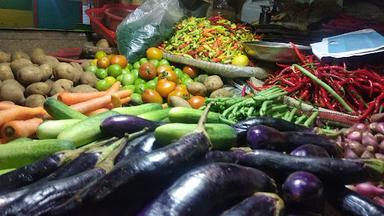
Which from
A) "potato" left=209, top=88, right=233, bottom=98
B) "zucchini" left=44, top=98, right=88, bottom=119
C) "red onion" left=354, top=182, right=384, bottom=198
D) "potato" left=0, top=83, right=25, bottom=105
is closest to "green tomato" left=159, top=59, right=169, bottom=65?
"potato" left=209, top=88, right=233, bottom=98

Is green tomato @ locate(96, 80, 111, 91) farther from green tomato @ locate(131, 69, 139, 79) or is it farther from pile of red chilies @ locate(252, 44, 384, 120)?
pile of red chilies @ locate(252, 44, 384, 120)

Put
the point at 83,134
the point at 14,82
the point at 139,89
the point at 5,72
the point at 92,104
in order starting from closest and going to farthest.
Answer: the point at 83,134 → the point at 92,104 → the point at 14,82 → the point at 5,72 → the point at 139,89

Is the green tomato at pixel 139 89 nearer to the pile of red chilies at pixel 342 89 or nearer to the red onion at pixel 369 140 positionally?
the pile of red chilies at pixel 342 89

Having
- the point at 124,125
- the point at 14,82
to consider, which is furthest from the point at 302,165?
the point at 14,82

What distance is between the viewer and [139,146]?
5.16 feet

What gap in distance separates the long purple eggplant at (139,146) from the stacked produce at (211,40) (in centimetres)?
299

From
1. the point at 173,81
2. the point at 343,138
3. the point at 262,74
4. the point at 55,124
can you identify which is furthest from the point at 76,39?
the point at 343,138

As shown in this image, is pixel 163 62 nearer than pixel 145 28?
Yes

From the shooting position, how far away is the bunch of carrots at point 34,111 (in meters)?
2.64

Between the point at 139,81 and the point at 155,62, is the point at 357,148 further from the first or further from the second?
the point at 155,62

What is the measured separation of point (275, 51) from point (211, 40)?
1133 mm

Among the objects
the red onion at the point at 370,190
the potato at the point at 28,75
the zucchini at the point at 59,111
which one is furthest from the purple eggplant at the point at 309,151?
the potato at the point at 28,75

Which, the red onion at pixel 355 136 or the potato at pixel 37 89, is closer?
the red onion at pixel 355 136

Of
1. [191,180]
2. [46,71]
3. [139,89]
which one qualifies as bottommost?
[139,89]
